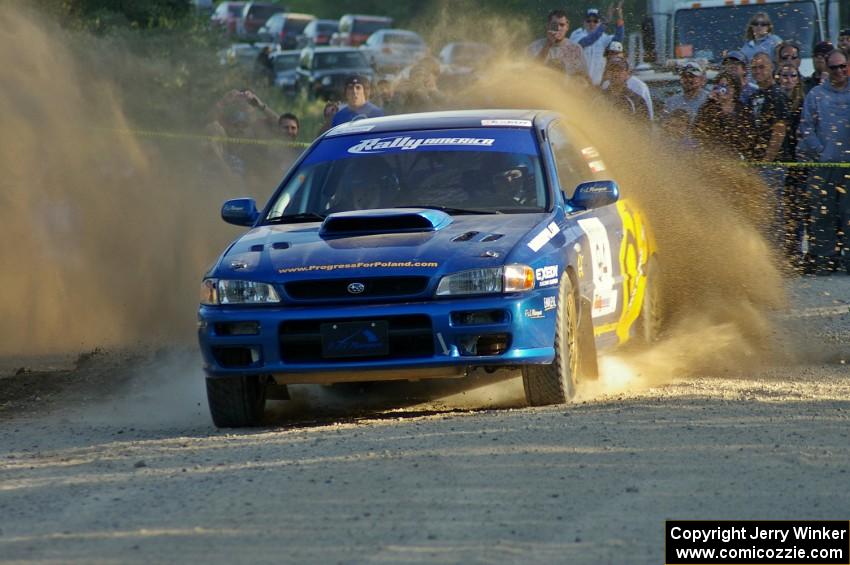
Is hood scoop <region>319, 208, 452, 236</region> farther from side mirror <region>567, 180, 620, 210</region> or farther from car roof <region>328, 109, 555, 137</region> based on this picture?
car roof <region>328, 109, 555, 137</region>

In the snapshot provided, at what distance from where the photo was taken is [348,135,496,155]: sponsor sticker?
349 inches

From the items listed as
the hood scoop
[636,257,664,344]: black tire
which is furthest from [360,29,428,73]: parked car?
the hood scoop

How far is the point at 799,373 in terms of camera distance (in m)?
9.40

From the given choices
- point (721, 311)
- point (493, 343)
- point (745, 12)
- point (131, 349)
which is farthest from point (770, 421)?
point (745, 12)

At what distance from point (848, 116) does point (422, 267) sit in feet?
24.7

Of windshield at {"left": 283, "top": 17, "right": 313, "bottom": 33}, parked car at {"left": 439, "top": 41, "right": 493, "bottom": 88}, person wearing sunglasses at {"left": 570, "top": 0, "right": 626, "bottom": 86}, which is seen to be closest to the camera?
person wearing sunglasses at {"left": 570, "top": 0, "right": 626, "bottom": 86}

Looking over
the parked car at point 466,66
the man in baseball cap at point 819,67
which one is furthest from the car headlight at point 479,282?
the parked car at point 466,66

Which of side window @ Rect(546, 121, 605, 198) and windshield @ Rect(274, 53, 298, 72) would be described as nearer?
side window @ Rect(546, 121, 605, 198)

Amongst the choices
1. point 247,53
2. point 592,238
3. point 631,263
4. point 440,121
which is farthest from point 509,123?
point 247,53

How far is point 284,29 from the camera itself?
54.3 metres

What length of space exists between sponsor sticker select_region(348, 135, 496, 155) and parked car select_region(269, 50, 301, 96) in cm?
3242

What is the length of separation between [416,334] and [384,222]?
820mm

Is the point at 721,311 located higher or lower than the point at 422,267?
lower

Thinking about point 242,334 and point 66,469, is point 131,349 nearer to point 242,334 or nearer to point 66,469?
point 242,334
